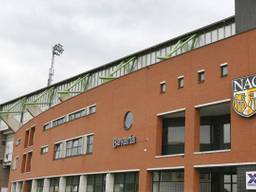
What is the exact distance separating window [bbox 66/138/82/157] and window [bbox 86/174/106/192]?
3621 mm

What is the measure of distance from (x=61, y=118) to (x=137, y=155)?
18.0 m

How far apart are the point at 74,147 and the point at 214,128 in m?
18.3

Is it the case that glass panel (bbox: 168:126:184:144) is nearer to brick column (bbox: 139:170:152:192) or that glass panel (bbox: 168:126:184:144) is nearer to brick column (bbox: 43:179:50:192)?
brick column (bbox: 139:170:152:192)

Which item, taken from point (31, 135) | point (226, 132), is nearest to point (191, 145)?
point (226, 132)

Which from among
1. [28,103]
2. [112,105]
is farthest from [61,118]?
[28,103]

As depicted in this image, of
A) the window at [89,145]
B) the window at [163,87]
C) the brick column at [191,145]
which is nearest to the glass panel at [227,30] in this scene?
the window at [163,87]

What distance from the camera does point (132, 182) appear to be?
37000mm

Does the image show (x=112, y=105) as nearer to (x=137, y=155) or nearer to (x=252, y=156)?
(x=137, y=155)

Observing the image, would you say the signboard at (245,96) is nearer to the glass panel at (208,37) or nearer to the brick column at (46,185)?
the glass panel at (208,37)

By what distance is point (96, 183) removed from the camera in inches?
1651

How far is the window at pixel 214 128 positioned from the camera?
107 feet

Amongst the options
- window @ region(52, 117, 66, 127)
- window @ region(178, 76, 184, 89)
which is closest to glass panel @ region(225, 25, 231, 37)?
window @ region(178, 76, 184, 89)

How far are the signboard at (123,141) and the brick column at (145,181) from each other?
10.4ft

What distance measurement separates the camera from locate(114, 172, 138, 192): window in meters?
36.8
